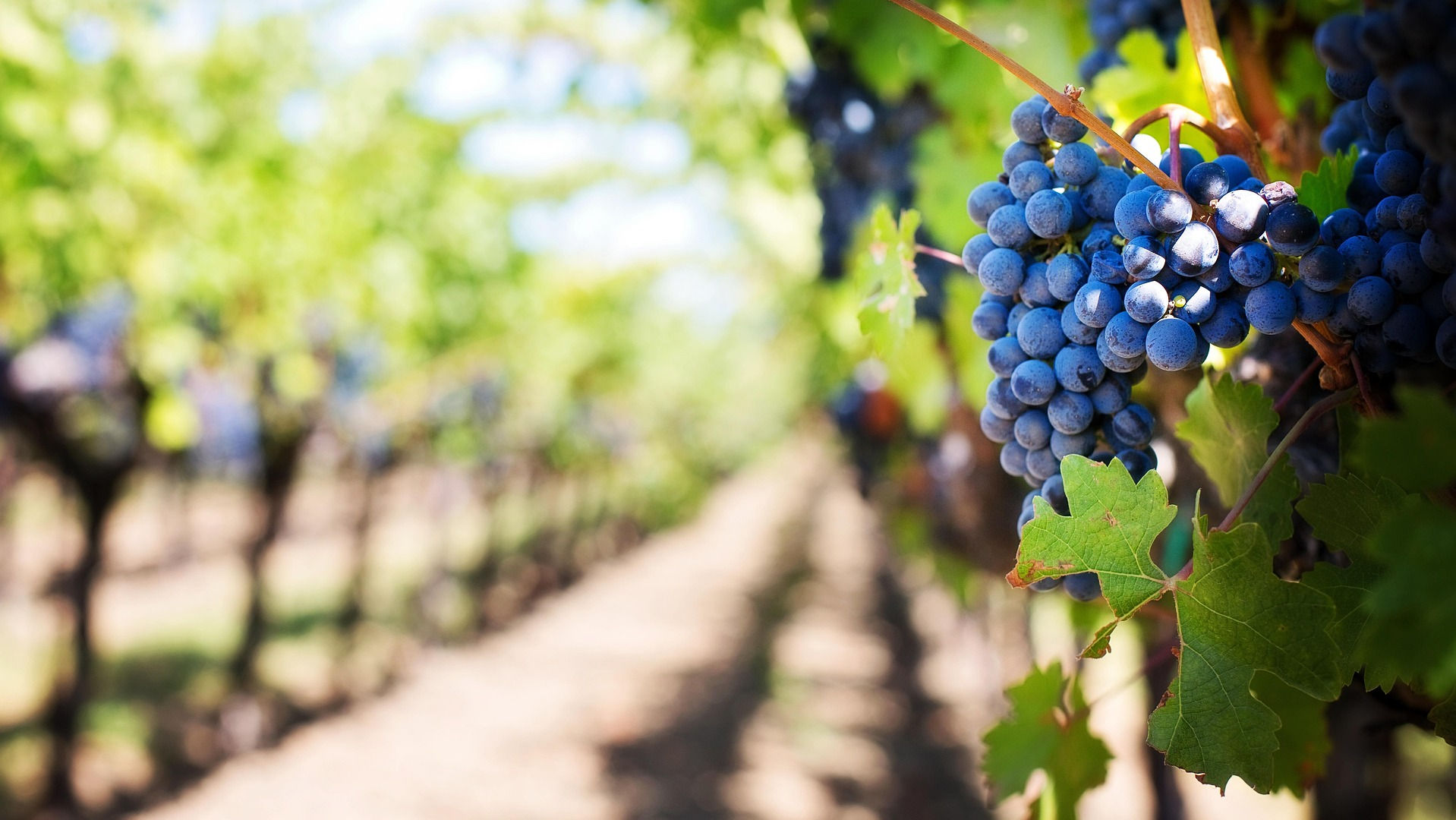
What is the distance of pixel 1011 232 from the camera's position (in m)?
0.95

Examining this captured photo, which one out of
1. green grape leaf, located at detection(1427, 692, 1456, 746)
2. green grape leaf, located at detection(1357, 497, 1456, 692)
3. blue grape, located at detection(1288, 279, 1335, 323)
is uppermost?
blue grape, located at detection(1288, 279, 1335, 323)

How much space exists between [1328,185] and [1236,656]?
0.49m

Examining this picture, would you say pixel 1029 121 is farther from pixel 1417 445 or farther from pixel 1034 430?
pixel 1417 445

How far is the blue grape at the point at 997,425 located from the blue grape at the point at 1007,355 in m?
0.05

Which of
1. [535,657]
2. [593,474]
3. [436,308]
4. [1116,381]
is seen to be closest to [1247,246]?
[1116,381]

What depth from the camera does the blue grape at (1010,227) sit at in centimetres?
95

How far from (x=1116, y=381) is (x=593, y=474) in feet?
55.8

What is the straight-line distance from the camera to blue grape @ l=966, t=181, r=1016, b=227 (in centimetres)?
100

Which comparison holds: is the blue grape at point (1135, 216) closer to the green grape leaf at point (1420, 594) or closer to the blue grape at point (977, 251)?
the blue grape at point (977, 251)

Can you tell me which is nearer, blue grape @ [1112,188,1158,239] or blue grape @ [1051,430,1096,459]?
blue grape @ [1112,188,1158,239]

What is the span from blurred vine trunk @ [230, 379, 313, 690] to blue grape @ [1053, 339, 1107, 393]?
771cm

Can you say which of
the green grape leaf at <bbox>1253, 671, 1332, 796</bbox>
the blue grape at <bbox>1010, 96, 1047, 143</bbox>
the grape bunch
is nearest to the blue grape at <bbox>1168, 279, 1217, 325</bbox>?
the grape bunch

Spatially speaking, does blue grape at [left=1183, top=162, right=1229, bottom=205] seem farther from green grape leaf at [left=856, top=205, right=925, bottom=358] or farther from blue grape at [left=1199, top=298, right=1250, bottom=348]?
green grape leaf at [left=856, top=205, right=925, bottom=358]

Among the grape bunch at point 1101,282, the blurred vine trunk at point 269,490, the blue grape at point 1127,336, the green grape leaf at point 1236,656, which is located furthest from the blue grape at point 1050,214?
the blurred vine trunk at point 269,490
